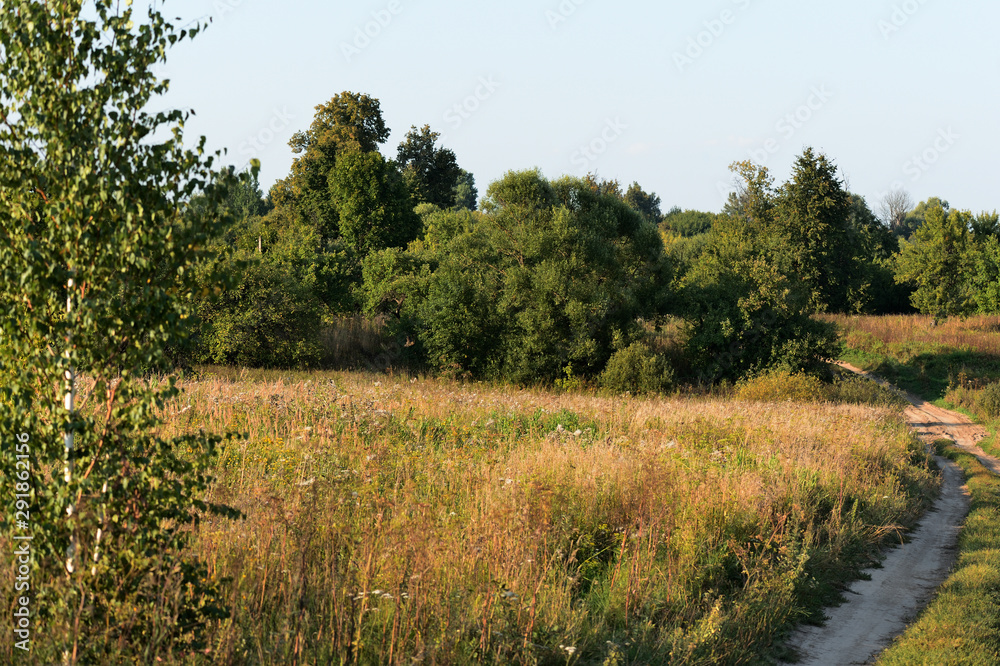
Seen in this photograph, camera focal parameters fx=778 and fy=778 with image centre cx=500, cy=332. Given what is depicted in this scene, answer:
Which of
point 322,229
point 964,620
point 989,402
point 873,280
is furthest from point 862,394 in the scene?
point 322,229

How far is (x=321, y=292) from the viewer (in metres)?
38.0

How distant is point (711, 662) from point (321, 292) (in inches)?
1330

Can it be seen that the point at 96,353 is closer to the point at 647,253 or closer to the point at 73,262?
the point at 73,262

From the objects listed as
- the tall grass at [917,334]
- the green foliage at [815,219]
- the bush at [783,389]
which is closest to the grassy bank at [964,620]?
the bush at [783,389]

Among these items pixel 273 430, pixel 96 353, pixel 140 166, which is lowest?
pixel 273 430

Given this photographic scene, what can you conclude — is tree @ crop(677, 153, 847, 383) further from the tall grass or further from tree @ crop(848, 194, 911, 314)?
tree @ crop(848, 194, 911, 314)

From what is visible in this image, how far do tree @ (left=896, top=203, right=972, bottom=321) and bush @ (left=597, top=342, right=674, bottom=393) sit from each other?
83.9 ft

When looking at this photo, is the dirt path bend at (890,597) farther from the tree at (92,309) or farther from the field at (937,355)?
the field at (937,355)

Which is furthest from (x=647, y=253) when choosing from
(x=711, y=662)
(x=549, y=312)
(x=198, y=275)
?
(x=198, y=275)

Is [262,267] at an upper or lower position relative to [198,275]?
upper

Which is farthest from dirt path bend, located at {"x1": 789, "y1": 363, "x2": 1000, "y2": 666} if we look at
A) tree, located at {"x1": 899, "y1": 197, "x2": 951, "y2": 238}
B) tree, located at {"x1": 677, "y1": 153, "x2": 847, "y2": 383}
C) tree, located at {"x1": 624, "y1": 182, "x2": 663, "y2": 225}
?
tree, located at {"x1": 899, "y1": 197, "x2": 951, "y2": 238}

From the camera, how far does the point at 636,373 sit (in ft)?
96.0

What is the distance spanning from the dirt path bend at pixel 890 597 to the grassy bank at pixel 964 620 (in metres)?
0.20

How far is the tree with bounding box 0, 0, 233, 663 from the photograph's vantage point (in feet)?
13.0
